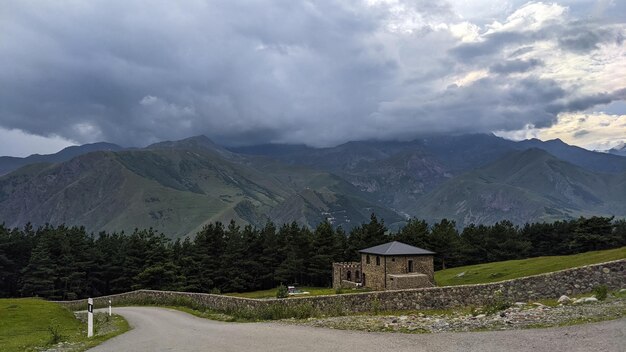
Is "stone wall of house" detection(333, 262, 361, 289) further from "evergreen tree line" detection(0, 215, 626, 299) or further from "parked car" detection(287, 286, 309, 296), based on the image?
"evergreen tree line" detection(0, 215, 626, 299)

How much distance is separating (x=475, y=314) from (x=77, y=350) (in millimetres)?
17333

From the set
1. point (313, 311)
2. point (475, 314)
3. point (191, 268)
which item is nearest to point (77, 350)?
point (313, 311)

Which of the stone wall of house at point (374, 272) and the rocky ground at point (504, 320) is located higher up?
the rocky ground at point (504, 320)

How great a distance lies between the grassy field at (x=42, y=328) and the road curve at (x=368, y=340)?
9.23 feet

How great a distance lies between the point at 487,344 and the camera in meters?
13.4

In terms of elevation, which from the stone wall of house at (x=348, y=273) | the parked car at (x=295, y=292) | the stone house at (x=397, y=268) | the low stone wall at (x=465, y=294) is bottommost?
the parked car at (x=295, y=292)

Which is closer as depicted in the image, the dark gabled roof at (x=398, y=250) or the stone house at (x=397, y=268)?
the stone house at (x=397, y=268)

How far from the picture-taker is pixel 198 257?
280 ft

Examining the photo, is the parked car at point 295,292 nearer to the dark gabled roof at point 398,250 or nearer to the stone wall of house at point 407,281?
the dark gabled roof at point 398,250

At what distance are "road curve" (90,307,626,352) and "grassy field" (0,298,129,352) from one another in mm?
2814

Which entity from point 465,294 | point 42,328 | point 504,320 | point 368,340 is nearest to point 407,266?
point 465,294

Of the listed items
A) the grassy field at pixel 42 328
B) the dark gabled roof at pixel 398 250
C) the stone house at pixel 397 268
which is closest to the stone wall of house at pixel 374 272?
the stone house at pixel 397 268

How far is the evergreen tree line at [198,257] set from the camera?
78.6 m

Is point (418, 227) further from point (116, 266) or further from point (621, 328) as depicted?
point (621, 328)
